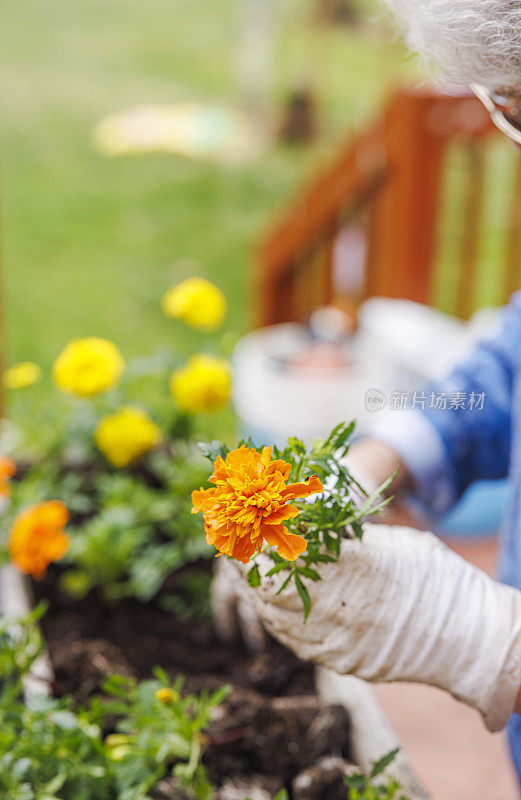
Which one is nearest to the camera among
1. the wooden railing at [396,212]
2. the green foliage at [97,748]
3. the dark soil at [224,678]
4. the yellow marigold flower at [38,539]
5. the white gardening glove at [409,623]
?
the white gardening glove at [409,623]

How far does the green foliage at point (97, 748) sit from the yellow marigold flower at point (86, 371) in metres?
0.55

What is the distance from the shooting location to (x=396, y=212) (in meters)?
2.53

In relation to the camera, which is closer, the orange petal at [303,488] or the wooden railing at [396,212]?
the orange petal at [303,488]

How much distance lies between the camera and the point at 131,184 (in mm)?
5777

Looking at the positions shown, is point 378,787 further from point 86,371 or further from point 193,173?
point 193,173

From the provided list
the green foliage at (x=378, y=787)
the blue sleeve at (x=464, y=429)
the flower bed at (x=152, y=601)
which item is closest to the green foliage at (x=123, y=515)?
the flower bed at (x=152, y=601)

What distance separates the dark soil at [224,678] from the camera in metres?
0.93

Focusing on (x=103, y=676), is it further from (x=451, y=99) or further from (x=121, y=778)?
(x=451, y=99)

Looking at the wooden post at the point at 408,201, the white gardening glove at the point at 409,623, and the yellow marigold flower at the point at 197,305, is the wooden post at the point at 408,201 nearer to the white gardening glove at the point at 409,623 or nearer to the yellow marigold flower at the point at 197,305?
the yellow marigold flower at the point at 197,305

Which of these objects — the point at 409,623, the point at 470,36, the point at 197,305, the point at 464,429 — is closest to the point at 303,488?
the point at 409,623

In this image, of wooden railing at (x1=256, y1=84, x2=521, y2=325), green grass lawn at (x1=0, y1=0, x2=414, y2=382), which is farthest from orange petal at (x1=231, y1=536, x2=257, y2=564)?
green grass lawn at (x1=0, y1=0, x2=414, y2=382)

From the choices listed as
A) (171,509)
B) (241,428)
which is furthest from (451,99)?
(171,509)

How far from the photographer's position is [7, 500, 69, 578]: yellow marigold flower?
1.09 meters

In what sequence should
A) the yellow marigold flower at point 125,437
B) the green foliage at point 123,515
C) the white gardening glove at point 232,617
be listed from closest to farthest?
the white gardening glove at point 232,617 < the green foliage at point 123,515 < the yellow marigold flower at point 125,437
